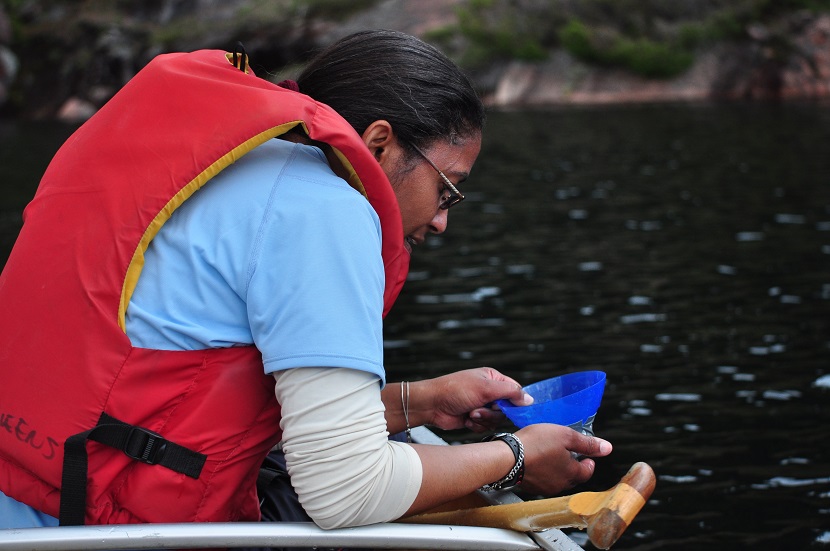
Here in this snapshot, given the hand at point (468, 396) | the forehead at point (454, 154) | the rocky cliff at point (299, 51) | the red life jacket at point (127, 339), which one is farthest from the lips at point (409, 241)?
the rocky cliff at point (299, 51)

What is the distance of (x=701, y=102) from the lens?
85.4 ft

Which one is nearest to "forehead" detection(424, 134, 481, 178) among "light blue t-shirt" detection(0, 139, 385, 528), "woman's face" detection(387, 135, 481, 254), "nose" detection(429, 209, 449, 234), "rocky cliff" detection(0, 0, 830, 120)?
"woman's face" detection(387, 135, 481, 254)

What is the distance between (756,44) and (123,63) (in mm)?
19170

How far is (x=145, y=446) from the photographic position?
6.78 feet

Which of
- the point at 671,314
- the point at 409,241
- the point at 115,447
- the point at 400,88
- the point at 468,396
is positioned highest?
the point at 400,88

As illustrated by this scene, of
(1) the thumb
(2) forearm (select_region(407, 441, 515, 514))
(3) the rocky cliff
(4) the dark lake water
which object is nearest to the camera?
(2) forearm (select_region(407, 441, 515, 514))

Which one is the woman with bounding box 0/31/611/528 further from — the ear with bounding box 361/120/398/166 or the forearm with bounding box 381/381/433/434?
the forearm with bounding box 381/381/433/434

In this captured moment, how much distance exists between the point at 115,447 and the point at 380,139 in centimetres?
87

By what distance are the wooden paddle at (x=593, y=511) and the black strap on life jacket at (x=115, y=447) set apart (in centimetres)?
60

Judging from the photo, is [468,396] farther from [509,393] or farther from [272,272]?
[272,272]

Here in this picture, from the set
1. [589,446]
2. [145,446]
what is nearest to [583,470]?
[589,446]

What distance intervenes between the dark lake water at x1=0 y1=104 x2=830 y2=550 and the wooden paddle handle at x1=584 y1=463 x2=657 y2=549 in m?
2.05

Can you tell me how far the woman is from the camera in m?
2.00

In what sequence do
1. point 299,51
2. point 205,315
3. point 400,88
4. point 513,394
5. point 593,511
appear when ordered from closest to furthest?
point 205,315
point 593,511
point 400,88
point 513,394
point 299,51
